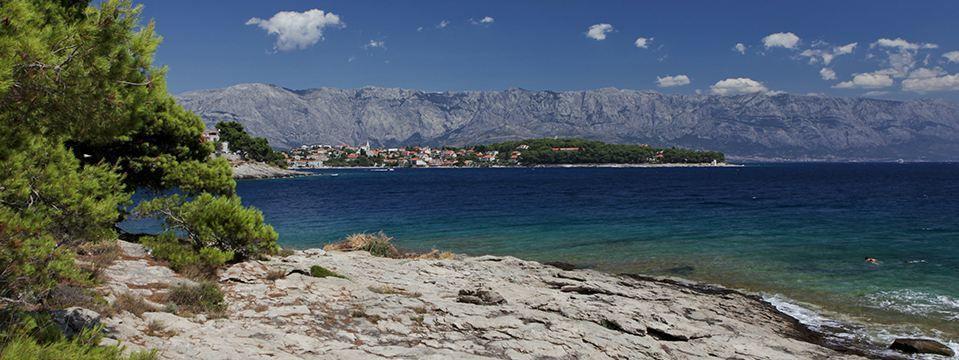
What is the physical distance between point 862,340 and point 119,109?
788 inches

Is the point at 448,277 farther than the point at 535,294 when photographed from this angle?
Yes

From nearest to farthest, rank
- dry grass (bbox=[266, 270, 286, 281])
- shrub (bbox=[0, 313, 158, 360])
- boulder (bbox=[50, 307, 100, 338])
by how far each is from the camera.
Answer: shrub (bbox=[0, 313, 158, 360]), boulder (bbox=[50, 307, 100, 338]), dry grass (bbox=[266, 270, 286, 281])

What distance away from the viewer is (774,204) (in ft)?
217

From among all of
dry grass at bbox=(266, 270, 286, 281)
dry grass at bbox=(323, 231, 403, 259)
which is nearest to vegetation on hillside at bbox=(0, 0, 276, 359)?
dry grass at bbox=(266, 270, 286, 281)

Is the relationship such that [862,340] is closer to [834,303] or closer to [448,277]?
[834,303]

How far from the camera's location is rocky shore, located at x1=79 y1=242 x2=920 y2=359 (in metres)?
10.2

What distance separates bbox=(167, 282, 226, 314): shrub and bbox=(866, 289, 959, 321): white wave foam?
22641 mm

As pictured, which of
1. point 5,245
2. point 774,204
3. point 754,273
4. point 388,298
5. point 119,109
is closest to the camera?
point 5,245

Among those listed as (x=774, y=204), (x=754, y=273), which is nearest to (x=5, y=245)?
(x=754, y=273)

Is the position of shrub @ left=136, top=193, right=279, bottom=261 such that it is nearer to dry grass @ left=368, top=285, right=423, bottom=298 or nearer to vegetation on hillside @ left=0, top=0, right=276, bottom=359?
dry grass @ left=368, top=285, right=423, bottom=298

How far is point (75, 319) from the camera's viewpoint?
866 centimetres

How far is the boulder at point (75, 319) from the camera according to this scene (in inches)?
325

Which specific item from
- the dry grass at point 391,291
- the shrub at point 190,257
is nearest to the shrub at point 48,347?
the shrub at point 190,257

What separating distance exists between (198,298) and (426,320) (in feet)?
17.5
